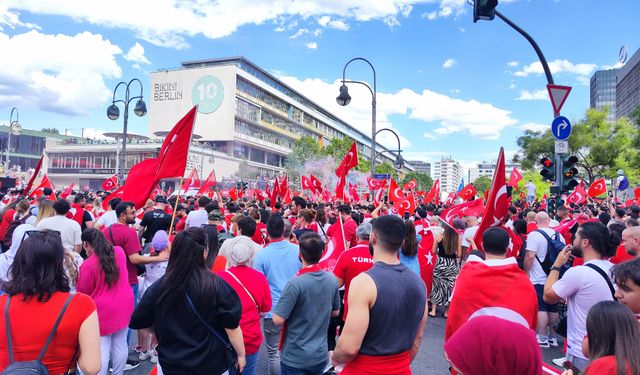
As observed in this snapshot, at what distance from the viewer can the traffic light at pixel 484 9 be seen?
838 cm

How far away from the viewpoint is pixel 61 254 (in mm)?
2633

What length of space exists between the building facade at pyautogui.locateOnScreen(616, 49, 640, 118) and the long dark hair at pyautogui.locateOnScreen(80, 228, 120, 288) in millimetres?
55426

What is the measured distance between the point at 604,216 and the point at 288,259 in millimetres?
7851

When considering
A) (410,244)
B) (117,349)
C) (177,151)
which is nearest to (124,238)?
(117,349)

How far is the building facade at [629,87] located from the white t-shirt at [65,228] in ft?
181

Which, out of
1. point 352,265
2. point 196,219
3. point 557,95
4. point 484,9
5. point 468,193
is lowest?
point 352,265

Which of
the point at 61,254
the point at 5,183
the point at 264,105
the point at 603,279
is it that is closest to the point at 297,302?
the point at 61,254

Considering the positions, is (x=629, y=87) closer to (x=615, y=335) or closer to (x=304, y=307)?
(x=304, y=307)

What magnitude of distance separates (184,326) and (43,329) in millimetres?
797

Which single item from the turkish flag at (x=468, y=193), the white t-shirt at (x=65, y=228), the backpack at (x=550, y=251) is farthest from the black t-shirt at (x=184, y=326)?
the turkish flag at (x=468, y=193)

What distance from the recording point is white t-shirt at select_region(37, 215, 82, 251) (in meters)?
5.59

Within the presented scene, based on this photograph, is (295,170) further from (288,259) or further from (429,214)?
(288,259)

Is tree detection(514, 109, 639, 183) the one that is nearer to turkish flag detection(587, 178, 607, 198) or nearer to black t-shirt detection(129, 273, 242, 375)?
turkish flag detection(587, 178, 607, 198)

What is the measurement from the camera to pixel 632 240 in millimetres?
4754
